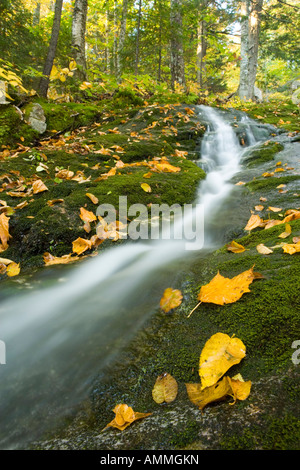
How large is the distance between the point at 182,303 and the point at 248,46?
1399 cm

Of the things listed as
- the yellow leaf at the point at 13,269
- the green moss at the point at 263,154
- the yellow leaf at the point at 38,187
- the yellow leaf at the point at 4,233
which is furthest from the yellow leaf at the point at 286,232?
the green moss at the point at 263,154

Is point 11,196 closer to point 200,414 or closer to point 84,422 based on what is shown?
point 84,422

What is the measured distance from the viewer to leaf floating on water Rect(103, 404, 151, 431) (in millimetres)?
907

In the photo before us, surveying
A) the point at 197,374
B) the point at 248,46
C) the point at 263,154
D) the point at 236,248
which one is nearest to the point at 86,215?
the point at 236,248

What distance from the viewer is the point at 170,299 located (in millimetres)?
1573

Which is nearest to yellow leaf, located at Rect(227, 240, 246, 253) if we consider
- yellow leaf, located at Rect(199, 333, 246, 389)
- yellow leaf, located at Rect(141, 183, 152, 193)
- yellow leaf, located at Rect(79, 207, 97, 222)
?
yellow leaf, located at Rect(199, 333, 246, 389)

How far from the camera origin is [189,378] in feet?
3.32

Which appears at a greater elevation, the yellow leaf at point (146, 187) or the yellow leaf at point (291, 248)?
the yellow leaf at point (146, 187)

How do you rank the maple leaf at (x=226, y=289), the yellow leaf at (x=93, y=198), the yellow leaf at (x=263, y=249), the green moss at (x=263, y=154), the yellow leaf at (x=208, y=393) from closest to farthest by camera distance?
the yellow leaf at (x=208, y=393)
the maple leaf at (x=226, y=289)
the yellow leaf at (x=263, y=249)
the yellow leaf at (x=93, y=198)
the green moss at (x=263, y=154)

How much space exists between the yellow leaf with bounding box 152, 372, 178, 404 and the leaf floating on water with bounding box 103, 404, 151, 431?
0.27ft

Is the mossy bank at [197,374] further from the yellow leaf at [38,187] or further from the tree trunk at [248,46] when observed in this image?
the tree trunk at [248,46]

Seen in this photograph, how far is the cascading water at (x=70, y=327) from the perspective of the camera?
1.06 metres

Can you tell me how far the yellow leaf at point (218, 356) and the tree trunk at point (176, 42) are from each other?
36.4 ft

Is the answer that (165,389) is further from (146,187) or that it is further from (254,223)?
(146,187)
